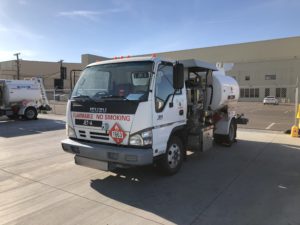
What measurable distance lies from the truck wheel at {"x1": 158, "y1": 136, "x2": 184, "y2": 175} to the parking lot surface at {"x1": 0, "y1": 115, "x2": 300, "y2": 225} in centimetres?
18

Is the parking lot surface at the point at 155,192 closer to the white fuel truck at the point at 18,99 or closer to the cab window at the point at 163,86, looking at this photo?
the cab window at the point at 163,86

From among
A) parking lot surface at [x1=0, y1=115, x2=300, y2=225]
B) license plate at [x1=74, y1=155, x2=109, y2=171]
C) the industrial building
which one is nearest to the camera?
parking lot surface at [x1=0, y1=115, x2=300, y2=225]

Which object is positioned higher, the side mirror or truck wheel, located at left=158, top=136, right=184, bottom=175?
the side mirror

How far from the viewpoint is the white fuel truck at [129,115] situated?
A: 15.0ft

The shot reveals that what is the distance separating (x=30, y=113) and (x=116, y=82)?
14.5 metres


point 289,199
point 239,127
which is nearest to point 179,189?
point 289,199

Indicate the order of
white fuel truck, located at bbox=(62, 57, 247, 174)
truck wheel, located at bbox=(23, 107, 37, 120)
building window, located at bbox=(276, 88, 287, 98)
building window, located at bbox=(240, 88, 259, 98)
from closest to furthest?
1. white fuel truck, located at bbox=(62, 57, 247, 174)
2. truck wheel, located at bbox=(23, 107, 37, 120)
3. building window, located at bbox=(276, 88, 287, 98)
4. building window, located at bbox=(240, 88, 259, 98)

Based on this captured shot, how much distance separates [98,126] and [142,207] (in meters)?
1.71

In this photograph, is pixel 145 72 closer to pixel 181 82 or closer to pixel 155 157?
pixel 181 82

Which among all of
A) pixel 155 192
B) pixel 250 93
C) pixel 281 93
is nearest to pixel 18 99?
pixel 155 192

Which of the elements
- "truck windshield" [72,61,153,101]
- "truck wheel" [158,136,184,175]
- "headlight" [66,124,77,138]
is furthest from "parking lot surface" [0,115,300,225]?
"truck windshield" [72,61,153,101]

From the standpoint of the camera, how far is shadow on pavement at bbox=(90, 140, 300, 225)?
388 centimetres

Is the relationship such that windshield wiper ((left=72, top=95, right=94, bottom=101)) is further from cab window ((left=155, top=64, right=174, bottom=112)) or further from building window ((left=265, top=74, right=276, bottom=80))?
building window ((left=265, top=74, right=276, bottom=80))

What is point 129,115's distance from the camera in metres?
4.52
